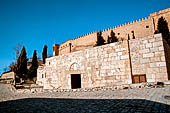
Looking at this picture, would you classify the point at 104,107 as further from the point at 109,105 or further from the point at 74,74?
the point at 74,74

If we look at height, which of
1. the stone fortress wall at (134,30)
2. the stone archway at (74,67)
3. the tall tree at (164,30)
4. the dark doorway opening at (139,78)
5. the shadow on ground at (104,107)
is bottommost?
the shadow on ground at (104,107)

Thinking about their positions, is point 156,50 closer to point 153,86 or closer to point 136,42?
point 136,42

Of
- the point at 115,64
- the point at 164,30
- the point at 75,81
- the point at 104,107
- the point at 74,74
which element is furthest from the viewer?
the point at 164,30

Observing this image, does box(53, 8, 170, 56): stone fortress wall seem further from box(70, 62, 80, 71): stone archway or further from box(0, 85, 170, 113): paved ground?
box(0, 85, 170, 113): paved ground

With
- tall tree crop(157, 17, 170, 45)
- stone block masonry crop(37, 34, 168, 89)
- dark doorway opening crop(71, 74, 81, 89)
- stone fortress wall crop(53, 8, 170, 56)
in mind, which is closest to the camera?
stone block masonry crop(37, 34, 168, 89)

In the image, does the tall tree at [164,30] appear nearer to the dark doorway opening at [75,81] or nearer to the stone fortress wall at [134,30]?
the stone fortress wall at [134,30]

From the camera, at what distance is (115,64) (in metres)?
9.02

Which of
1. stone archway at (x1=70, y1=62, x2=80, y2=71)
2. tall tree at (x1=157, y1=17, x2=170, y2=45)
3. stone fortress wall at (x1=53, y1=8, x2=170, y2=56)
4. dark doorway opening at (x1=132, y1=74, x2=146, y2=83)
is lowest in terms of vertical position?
dark doorway opening at (x1=132, y1=74, x2=146, y2=83)

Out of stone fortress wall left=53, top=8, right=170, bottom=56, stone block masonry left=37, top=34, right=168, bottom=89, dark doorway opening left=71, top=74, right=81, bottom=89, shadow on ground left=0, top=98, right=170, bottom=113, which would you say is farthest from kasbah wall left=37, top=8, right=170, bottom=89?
stone fortress wall left=53, top=8, right=170, bottom=56

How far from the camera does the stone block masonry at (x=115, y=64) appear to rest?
7.68m

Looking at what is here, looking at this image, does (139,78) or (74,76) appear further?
(74,76)


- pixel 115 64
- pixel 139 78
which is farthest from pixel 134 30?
pixel 139 78

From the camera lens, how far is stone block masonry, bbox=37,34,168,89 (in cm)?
768

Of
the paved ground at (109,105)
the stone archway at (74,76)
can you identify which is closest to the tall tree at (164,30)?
the stone archway at (74,76)
